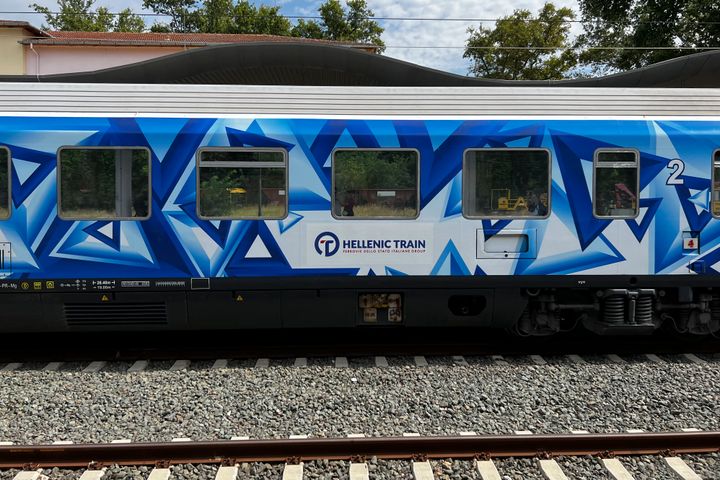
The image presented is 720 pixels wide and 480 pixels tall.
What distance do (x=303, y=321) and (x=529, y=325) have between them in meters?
2.77

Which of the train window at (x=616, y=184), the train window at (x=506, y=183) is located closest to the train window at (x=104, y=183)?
the train window at (x=506, y=183)

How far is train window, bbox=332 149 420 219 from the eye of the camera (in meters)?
6.23

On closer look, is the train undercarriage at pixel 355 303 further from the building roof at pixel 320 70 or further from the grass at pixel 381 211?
the building roof at pixel 320 70

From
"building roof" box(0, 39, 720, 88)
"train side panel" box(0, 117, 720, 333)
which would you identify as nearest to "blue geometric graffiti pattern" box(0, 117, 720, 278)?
"train side panel" box(0, 117, 720, 333)

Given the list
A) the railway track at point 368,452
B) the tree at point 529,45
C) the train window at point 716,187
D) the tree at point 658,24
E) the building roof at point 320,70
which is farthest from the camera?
the tree at point 529,45

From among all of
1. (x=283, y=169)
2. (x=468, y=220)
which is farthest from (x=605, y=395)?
(x=283, y=169)

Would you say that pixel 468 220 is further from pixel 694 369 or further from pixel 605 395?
pixel 694 369

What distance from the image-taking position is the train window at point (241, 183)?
6152mm

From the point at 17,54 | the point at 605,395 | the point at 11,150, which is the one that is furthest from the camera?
the point at 17,54

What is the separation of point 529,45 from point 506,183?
29962 mm

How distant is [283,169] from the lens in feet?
20.3

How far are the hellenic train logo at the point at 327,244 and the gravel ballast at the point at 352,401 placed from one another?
1295mm

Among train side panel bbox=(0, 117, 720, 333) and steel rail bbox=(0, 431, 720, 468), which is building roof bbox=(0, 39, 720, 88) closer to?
train side panel bbox=(0, 117, 720, 333)

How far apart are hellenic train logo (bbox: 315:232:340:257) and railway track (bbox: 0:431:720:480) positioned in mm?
2417
